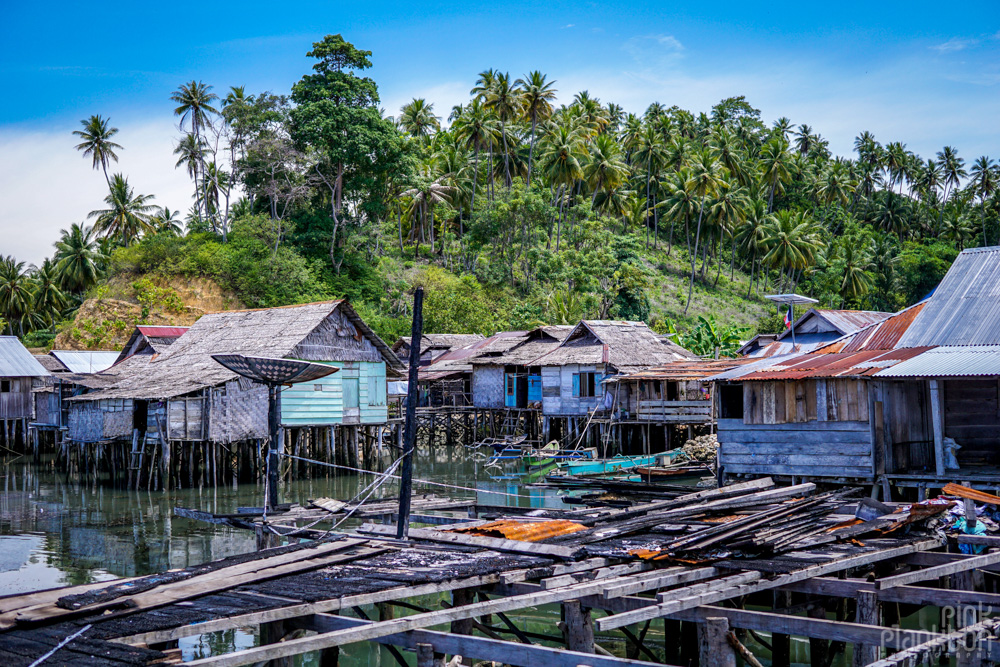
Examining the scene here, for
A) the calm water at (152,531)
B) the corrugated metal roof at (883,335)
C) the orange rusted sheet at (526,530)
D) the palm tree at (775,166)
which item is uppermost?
the palm tree at (775,166)

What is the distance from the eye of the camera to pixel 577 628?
299 inches

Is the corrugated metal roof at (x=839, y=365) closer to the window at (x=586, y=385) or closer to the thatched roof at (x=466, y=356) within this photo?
the window at (x=586, y=385)

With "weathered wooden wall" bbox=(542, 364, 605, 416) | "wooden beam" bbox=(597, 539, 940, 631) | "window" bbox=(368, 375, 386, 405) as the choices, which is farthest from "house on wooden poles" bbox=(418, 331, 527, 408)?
"wooden beam" bbox=(597, 539, 940, 631)

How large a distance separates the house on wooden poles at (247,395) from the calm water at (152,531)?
61.7 inches

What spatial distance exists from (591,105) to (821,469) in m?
56.8

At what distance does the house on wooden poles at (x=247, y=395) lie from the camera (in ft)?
85.5

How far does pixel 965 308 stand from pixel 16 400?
119 feet

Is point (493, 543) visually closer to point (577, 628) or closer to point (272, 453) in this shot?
point (577, 628)

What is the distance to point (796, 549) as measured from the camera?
9.64 metres

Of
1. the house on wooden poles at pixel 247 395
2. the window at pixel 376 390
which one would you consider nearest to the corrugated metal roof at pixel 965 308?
the house on wooden poles at pixel 247 395

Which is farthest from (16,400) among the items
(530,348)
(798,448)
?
(798,448)

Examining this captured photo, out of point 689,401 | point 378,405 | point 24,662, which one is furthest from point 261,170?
point 24,662

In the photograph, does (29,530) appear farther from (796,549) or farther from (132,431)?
(796,549)

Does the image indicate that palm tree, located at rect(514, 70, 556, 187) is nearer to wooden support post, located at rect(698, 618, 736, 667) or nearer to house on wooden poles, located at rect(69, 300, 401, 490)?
house on wooden poles, located at rect(69, 300, 401, 490)
